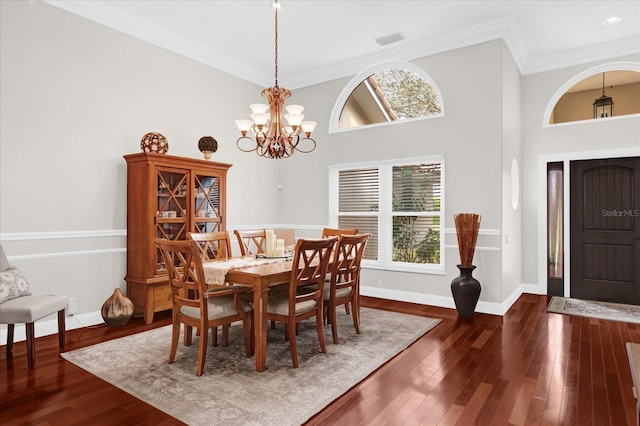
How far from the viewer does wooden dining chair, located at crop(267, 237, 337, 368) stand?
2912 mm

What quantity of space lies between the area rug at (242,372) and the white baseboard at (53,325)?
707mm

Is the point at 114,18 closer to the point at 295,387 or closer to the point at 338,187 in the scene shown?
the point at 338,187

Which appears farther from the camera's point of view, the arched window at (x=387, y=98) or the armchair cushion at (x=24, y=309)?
the arched window at (x=387, y=98)

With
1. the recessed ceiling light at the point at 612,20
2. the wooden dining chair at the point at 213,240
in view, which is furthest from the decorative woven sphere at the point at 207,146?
the recessed ceiling light at the point at 612,20

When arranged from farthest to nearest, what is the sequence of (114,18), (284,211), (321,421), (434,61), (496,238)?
(284,211) → (434,61) → (496,238) → (114,18) → (321,421)

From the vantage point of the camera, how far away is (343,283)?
3643 mm

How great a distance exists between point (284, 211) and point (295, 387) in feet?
13.0

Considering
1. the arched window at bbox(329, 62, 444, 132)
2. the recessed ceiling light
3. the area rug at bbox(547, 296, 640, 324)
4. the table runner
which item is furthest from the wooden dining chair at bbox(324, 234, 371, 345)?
the recessed ceiling light

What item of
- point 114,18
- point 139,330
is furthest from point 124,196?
point 114,18

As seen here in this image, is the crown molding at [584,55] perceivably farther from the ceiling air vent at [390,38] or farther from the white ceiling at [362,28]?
the ceiling air vent at [390,38]

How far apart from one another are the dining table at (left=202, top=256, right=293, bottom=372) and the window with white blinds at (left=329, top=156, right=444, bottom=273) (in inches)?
102

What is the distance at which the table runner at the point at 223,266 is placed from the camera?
2908 mm

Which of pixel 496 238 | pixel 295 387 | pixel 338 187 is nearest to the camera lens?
pixel 295 387

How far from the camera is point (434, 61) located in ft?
16.3
